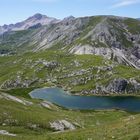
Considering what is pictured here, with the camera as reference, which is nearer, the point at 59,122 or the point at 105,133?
the point at 105,133

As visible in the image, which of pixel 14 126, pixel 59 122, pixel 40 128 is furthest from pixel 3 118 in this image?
pixel 59 122

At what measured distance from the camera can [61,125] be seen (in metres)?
83.9

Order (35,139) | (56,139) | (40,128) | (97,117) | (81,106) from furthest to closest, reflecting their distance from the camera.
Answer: (81,106)
(97,117)
(40,128)
(35,139)
(56,139)

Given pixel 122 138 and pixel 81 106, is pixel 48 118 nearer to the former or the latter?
pixel 122 138

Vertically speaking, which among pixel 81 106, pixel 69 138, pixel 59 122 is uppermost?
pixel 69 138

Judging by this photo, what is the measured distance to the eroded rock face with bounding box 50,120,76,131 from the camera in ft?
265

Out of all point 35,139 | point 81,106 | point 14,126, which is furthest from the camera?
point 81,106

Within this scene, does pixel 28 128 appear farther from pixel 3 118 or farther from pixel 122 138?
pixel 122 138

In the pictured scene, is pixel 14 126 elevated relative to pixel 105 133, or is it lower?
lower

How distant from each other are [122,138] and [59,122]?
4725 cm

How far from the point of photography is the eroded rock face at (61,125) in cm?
8086

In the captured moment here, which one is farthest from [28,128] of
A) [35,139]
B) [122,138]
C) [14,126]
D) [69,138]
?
[122,138]

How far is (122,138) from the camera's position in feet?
127

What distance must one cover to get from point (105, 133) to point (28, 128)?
33.0m
